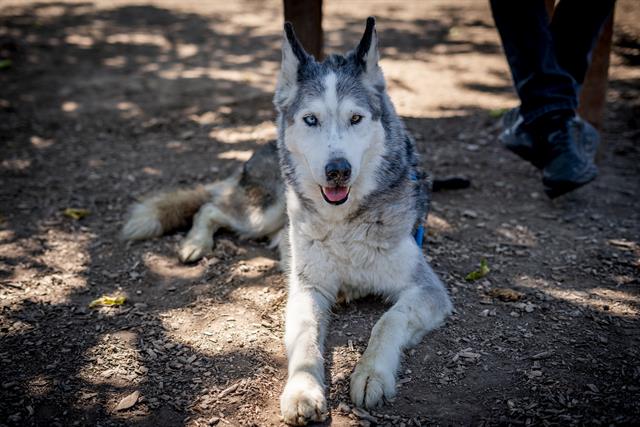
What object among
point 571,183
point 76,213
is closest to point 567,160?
point 571,183

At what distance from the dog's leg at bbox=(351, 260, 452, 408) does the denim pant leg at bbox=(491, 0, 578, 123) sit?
1.62m

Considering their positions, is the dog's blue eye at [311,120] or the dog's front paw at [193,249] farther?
the dog's front paw at [193,249]

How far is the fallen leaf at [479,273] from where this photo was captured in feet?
12.1

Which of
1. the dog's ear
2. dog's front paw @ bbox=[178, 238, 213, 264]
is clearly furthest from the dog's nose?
dog's front paw @ bbox=[178, 238, 213, 264]

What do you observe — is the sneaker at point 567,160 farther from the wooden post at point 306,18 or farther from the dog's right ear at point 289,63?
the wooden post at point 306,18

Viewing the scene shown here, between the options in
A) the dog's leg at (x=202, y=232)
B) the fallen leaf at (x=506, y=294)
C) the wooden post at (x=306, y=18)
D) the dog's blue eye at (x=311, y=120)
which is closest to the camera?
the dog's blue eye at (x=311, y=120)

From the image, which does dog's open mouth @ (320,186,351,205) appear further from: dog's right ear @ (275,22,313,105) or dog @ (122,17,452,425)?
dog's right ear @ (275,22,313,105)

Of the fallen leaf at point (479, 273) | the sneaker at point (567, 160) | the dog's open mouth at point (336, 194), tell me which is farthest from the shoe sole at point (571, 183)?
the dog's open mouth at point (336, 194)

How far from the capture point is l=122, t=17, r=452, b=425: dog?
9.71 feet

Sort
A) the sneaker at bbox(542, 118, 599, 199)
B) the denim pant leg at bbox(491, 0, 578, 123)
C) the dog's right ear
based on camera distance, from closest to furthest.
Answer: the dog's right ear < the denim pant leg at bbox(491, 0, 578, 123) < the sneaker at bbox(542, 118, 599, 199)

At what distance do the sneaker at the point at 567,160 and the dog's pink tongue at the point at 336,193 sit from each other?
1966 mm

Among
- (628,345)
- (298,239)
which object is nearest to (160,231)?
(298,239)

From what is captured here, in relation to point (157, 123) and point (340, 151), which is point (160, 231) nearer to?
point (340, 151)

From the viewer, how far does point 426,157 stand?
563 cm
